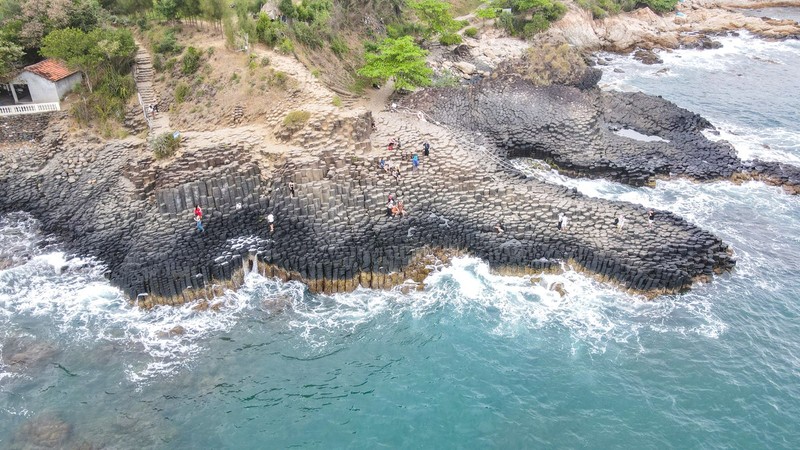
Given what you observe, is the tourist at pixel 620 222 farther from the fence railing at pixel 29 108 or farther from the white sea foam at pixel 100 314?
the fence railing at pixel 29 108

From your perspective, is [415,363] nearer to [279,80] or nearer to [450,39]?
[279,80]

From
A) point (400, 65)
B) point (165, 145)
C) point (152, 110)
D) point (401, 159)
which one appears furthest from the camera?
point (400, 65)

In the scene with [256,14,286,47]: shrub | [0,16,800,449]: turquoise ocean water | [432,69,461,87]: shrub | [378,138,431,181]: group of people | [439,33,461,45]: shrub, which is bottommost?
[0,16,800,449]: turquoise ocean water

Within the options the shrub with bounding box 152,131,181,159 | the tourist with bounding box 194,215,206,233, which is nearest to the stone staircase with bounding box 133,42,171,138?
the shrub with bounding box 152,131,181,159

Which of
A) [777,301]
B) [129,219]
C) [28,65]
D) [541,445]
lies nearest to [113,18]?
[28,65]

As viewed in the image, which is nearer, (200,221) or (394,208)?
(200,221)

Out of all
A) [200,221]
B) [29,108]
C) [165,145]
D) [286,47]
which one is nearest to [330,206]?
[200,221]

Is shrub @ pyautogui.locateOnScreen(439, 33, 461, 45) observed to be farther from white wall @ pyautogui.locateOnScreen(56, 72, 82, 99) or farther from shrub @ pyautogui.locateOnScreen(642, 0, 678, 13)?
shrub @ pyautogui.locateOnScreen(642, 0, 678, 13)
